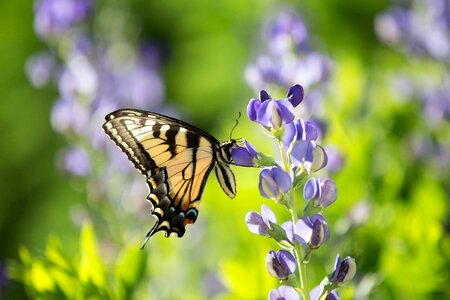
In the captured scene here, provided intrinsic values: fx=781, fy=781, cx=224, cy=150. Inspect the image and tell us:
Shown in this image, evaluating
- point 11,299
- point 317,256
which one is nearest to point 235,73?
point 11,299

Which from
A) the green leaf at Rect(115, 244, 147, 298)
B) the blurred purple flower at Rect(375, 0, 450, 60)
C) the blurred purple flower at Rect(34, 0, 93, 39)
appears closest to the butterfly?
the green leaf at Rect(115, 244, 147, 298)

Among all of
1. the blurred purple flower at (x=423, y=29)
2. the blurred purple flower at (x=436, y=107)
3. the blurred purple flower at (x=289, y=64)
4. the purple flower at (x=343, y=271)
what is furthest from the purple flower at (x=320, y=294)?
the blurred purple flower at (x=423, y=29)

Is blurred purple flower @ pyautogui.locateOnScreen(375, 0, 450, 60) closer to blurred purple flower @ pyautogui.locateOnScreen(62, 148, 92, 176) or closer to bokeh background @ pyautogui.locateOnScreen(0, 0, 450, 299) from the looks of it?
bokeh background @ pyautogui.locateOnScreen(0, 0, 450, 299)

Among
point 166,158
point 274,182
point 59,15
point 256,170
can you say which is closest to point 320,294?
point 274,182

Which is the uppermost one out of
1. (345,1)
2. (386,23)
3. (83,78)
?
(345,1)

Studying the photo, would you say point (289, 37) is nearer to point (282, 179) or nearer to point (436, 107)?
point (436, 107)

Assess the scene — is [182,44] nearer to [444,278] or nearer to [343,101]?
[343,101]
